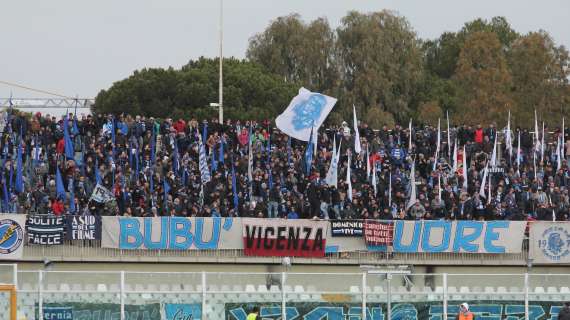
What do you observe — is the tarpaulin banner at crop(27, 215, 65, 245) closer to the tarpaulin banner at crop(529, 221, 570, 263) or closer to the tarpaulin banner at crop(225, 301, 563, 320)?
the tarpaulin banner at crop(225, 301, 563, 320)

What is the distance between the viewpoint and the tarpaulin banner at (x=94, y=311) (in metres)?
31.6

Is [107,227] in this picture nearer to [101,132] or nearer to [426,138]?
[101,132]

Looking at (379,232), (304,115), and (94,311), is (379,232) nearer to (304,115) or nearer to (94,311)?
(304,115)

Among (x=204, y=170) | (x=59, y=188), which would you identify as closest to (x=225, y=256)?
(x=204, y=170)

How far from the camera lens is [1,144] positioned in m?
43.9

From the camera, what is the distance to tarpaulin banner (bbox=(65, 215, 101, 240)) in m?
39.5

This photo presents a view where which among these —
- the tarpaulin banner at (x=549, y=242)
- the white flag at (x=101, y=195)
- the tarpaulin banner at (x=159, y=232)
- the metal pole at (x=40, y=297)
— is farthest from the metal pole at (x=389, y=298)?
the white flag at (x=101, y=195)

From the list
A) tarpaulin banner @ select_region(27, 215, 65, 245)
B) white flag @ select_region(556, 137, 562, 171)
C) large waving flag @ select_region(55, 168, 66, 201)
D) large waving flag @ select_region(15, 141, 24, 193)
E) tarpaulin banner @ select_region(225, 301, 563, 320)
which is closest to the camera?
tarpaulin banner @ select_region(225, 301, 563, 320)

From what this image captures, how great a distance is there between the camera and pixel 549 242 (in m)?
41.2

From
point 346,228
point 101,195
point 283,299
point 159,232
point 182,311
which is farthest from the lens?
point 101,195

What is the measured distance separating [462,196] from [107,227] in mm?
10487

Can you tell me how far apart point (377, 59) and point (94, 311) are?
60.8 metres

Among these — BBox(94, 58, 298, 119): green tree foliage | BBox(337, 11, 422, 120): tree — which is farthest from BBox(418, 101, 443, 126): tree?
BBox(94, 58, 298, 119): green tree foliage

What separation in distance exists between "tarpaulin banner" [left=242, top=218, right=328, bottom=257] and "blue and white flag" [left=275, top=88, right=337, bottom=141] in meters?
5.63
